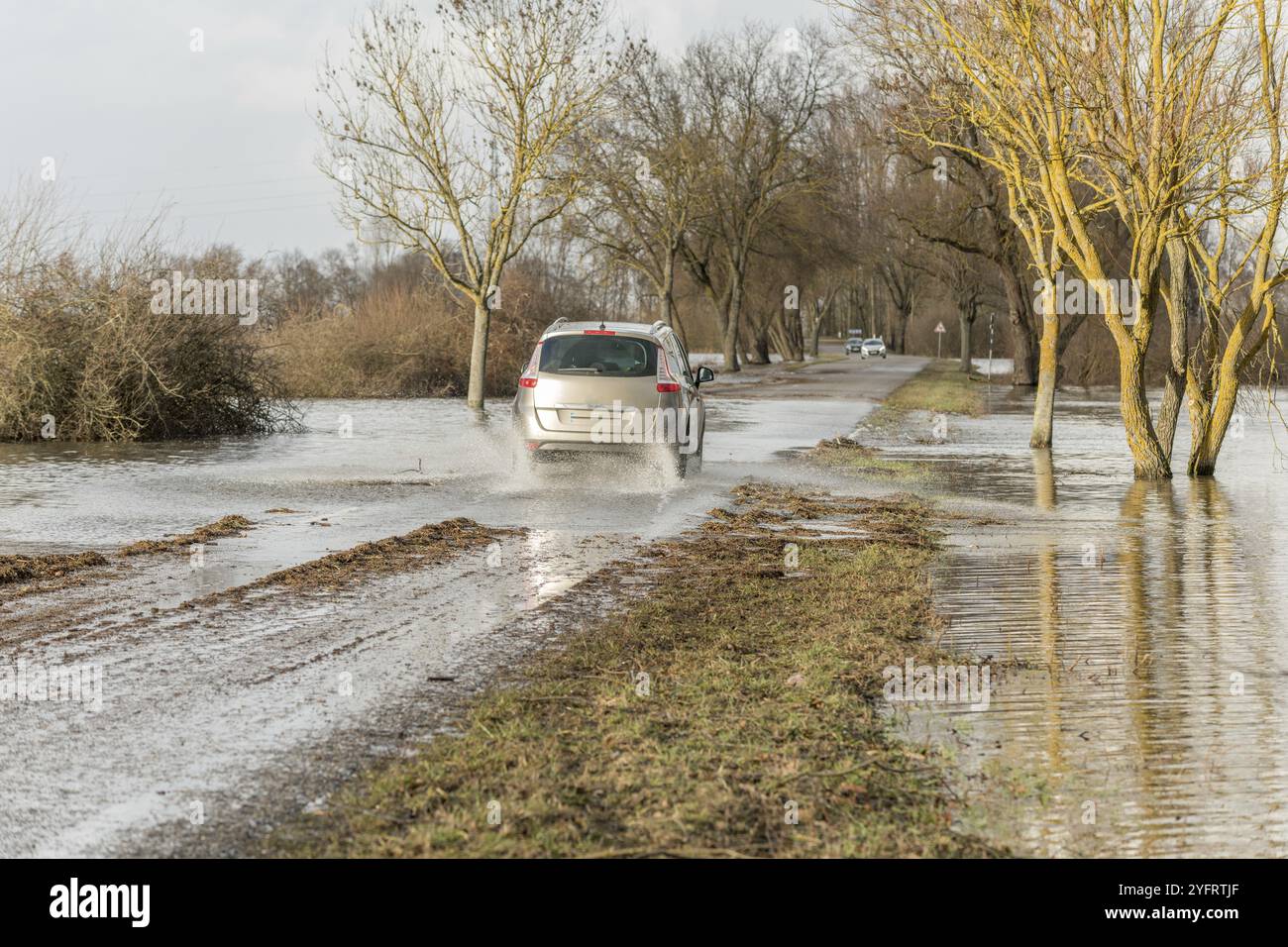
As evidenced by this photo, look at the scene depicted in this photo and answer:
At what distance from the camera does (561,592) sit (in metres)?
9.61

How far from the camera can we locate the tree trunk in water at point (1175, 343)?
59.7 ft

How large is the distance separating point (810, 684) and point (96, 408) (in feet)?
60.3

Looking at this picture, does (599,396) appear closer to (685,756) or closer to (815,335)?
(685,756)

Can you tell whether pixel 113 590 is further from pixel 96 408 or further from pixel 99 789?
pixel 96 408

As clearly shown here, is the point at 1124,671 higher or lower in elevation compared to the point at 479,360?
lower

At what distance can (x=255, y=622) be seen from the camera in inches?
333

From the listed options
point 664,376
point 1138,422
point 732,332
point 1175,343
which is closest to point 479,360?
point 664,376

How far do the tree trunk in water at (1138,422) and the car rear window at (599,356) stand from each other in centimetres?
603

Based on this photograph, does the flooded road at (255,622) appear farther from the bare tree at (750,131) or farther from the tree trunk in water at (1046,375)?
the bare tree at (750,131)

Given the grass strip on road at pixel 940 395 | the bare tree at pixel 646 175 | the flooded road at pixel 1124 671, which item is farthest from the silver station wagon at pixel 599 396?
the bare tree at pixel 646 175

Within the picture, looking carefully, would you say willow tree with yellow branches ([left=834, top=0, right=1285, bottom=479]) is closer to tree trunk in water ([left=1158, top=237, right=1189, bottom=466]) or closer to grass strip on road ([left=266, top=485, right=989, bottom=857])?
tree trunk in water ([left=1158, top=237, right=1189, bottom=466])

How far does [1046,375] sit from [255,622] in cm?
1695

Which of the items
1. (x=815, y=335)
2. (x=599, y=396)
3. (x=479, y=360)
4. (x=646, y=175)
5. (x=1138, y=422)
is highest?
(x=646, y=175)
